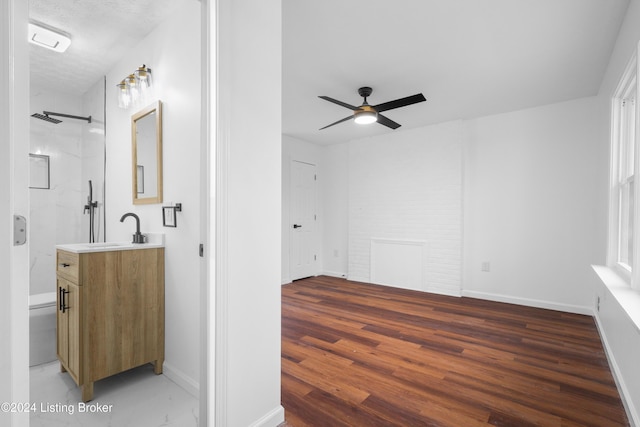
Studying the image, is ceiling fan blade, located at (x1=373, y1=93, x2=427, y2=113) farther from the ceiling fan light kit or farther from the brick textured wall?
the brick textured wall

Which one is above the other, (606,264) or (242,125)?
(242,125)

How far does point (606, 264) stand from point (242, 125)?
11.2 ft

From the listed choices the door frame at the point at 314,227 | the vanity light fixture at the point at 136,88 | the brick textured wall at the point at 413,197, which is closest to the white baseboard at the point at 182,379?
the vanity light fixture at the point at 136,88

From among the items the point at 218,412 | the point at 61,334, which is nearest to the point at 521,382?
the point at 218,412

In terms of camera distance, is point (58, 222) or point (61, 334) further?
point (58, 222)

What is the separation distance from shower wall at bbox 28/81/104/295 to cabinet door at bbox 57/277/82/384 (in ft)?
3.35

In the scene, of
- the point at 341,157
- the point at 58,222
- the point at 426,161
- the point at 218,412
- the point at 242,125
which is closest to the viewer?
the point at 218,412

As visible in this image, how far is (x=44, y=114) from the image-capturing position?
2775 millimetres

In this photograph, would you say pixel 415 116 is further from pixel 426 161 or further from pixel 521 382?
pixel 521 382

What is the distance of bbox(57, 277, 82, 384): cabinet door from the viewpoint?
1830 mm

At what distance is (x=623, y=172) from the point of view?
2500mm

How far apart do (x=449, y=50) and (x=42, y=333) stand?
3.84m

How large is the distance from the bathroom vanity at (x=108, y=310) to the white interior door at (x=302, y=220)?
126 inches

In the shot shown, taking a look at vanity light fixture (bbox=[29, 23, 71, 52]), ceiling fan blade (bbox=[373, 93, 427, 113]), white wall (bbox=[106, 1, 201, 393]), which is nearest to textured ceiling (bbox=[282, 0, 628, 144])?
ceiling fan blade (bbox=[373, 93, 427, 113])
